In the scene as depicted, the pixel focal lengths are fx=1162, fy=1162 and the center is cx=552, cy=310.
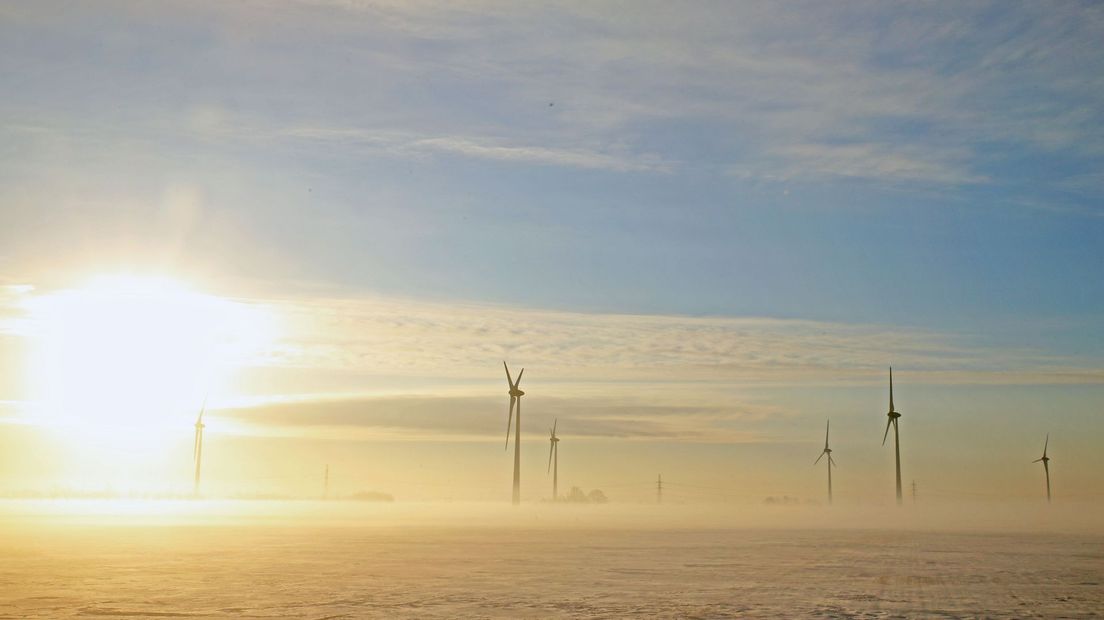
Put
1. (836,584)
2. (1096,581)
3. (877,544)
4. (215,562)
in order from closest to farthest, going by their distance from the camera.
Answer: (836,584) → (1096,581) → (215,562) → (877,544)

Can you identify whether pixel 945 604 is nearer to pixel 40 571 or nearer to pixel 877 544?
pixel 40 571

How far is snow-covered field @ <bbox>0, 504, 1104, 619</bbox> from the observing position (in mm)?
49344

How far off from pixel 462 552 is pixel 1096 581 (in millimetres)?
50734

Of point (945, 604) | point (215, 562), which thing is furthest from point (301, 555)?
point (945, 604)

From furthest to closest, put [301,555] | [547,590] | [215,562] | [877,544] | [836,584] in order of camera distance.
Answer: [877,544] < [301,555] < [215,562] < [836,584] < [547,590]

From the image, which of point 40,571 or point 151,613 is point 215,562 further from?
point 151,613

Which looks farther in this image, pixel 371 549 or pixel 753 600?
pixel 371 549

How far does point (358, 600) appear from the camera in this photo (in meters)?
53.2

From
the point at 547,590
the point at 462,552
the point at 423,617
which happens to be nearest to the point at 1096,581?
the point at 547,590

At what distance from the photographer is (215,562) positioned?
80.1 meters

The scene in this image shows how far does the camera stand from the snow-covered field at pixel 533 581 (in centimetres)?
4934

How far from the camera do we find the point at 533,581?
6494 cm

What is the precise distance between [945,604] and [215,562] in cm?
4966

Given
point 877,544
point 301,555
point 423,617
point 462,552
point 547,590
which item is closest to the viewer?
point 423,617
